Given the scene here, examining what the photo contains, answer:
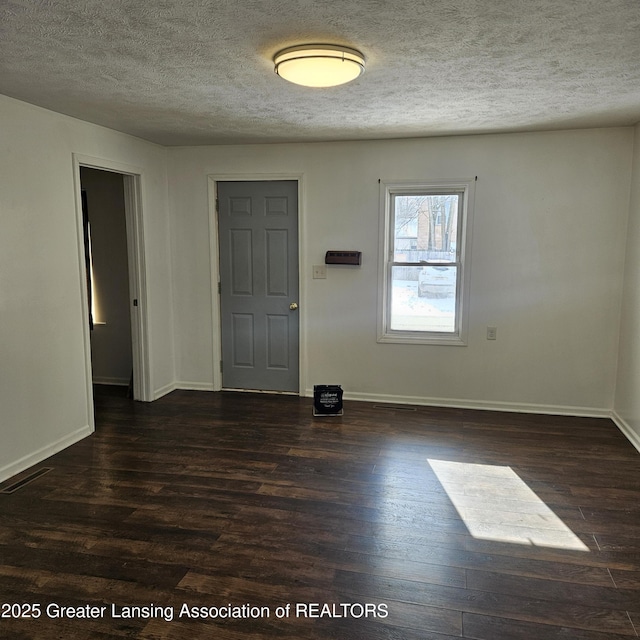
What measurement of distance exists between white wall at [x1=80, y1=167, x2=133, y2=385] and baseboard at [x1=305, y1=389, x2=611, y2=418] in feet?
7.12

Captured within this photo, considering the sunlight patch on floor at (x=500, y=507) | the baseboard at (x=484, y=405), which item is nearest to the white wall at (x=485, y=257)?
the baseboard at (x=484, y=405)

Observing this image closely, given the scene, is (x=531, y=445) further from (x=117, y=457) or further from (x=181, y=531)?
(x=117, y=457)

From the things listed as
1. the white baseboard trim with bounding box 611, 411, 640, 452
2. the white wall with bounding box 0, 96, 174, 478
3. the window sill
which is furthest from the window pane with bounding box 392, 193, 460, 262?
the white wall with bounding box 0, 96, 174, 478

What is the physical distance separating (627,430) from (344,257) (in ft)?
9.10

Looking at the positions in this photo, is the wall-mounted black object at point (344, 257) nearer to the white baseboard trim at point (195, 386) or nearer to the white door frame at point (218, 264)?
the white door frame at point (218, 264)

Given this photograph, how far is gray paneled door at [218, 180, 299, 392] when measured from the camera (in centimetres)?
495

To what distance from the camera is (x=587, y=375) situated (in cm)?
446

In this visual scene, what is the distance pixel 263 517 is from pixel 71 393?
196 cm

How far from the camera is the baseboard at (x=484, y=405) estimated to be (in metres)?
4.49

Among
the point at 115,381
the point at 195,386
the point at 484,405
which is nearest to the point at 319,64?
the point at 484,405

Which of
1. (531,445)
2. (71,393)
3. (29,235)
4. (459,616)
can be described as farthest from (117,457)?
(531,445)

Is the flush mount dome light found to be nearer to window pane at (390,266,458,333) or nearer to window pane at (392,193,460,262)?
window pane at (392,193,460,262)

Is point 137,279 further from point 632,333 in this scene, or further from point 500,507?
point 632,333

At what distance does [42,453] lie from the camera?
3.54 m
